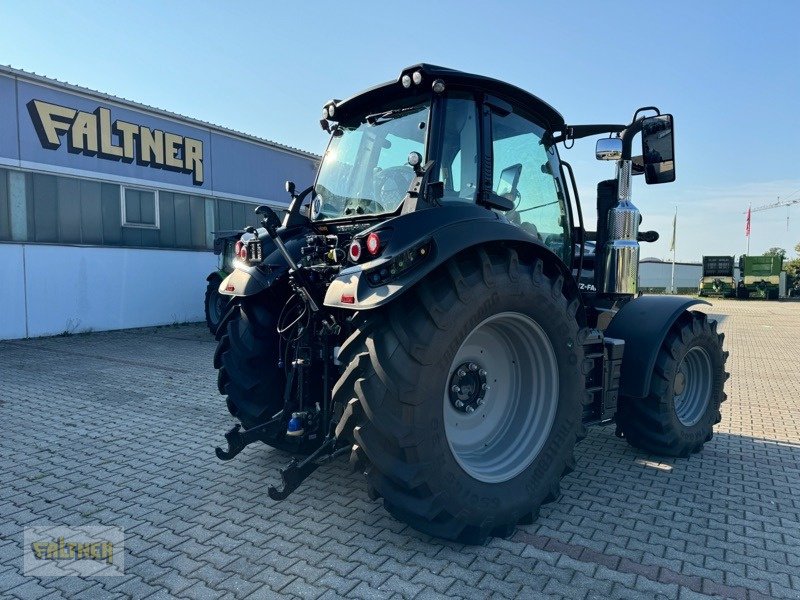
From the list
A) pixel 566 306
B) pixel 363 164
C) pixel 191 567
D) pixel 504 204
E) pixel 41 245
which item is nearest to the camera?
pixel 191 567

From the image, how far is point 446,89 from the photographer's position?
10.4 ft

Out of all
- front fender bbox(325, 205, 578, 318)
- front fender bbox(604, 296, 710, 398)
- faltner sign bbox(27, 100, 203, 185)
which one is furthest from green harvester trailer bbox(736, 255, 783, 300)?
front fender bbox(325, 205, 578, 318)

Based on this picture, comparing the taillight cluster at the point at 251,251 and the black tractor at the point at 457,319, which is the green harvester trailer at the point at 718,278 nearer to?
the black tractor at the point at 457,319

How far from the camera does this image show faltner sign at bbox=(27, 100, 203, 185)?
35.7 ft

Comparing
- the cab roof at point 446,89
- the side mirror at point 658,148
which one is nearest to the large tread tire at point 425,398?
the cab roof at point 446,89

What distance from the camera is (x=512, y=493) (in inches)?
115

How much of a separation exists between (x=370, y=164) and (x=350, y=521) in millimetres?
2274

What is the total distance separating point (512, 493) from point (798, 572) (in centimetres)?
138

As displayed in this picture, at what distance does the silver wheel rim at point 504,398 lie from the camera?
10.1ft

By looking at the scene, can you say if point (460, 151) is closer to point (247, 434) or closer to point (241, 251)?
point (241, 251)

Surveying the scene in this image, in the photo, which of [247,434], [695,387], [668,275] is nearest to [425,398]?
[247,434]

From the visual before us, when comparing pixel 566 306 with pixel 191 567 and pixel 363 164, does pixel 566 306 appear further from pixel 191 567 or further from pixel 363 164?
pixel 191 567

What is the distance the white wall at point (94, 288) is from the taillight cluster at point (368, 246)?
10535mm

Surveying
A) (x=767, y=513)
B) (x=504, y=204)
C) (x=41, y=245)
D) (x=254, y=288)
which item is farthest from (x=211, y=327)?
(x=767, y=513)
